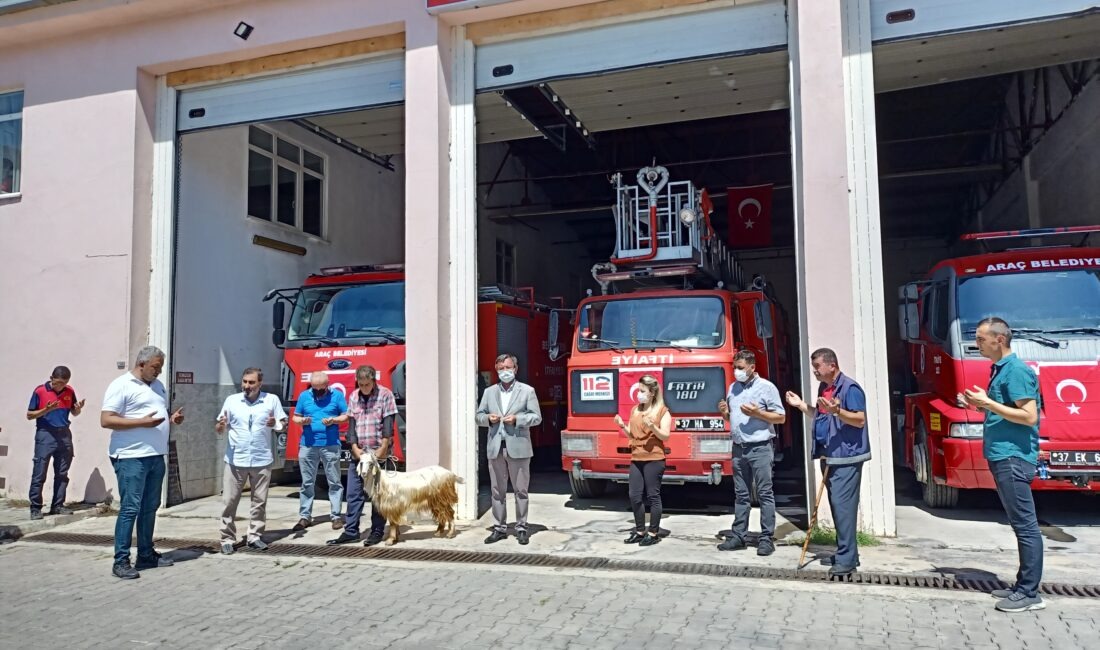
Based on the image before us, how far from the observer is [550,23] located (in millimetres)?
8984

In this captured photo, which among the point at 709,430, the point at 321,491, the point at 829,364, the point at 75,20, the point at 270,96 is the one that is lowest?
the point at 321,491

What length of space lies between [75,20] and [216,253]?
3.36 metres

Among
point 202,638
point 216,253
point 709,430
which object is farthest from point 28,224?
point 709,430

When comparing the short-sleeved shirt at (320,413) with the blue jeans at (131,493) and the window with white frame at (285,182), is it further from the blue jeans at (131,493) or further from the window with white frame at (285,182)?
the window with white frame at (285,182)

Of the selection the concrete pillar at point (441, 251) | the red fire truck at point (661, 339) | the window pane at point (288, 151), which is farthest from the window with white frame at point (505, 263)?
the concrete pillar at point (441, 251)

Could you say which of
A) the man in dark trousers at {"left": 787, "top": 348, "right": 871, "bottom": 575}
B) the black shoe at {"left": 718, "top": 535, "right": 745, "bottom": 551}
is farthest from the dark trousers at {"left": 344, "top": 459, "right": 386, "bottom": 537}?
the man in dark trousers at {"left": 787, "top": 348, "right": 871, "bottom": 575}

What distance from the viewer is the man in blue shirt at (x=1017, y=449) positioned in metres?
5.07

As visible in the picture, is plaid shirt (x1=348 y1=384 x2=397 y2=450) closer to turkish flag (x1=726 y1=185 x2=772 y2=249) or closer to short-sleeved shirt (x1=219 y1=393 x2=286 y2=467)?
short-sleeved shirt (x1=219 y1=393 x2=286 y2=467)

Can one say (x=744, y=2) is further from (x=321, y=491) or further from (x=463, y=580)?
(x=321, y=491)

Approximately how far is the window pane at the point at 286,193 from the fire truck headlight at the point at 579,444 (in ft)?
22.1

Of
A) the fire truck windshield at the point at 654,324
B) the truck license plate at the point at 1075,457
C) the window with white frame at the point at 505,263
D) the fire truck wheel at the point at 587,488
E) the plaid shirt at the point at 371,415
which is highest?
the window with white frame at the point at 505,263

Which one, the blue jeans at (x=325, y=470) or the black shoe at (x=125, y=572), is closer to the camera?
the black shoe at (x=125, y=572)

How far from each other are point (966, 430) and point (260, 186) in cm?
1030

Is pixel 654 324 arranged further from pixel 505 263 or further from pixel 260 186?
pixel 505 263
